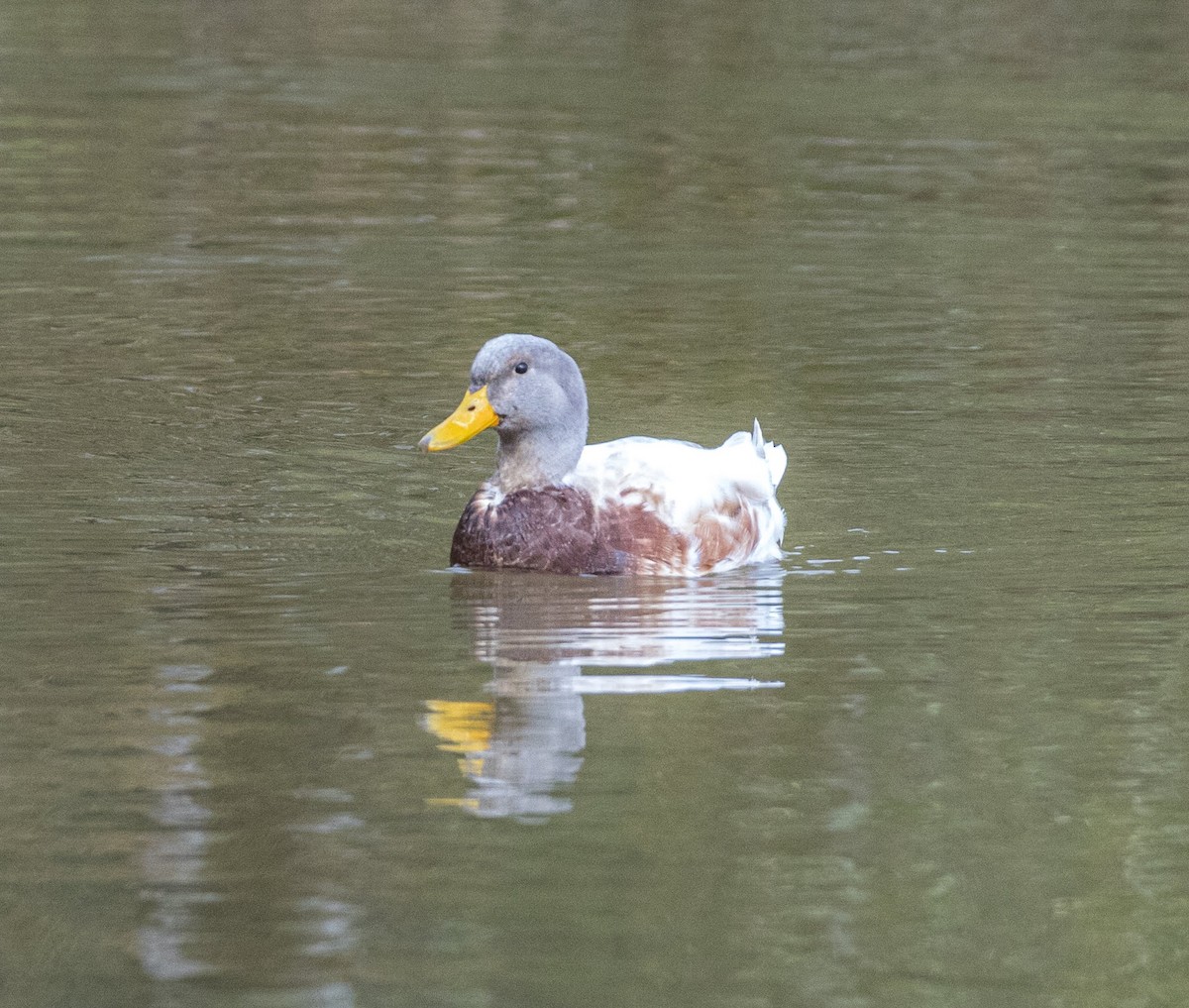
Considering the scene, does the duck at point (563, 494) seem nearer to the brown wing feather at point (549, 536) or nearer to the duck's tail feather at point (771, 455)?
the brown wing feather at point (549, 536)

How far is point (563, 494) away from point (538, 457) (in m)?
0.16

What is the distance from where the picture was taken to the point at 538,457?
936 cm

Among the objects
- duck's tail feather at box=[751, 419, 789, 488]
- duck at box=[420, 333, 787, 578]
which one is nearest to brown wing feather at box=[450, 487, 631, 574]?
duck at box=[420, 333, 787, 578]

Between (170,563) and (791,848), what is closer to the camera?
(791,848)

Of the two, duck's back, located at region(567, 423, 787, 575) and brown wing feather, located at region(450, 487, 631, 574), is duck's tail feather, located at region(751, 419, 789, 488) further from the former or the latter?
brown wing feather, located at region(450, 487, 631, 574)

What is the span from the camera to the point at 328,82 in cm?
2550

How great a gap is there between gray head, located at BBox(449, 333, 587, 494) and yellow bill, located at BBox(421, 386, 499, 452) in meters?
0.03

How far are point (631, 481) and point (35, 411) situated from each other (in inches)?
159

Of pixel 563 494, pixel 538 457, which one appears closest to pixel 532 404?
pixel 538 457

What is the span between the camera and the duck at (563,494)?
366 inches

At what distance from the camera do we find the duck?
9.30 m

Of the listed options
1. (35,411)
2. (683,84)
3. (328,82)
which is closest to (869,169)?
(683,84)

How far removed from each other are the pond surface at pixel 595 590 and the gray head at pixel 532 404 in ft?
1.39

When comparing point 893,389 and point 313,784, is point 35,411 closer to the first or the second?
point 893,389
